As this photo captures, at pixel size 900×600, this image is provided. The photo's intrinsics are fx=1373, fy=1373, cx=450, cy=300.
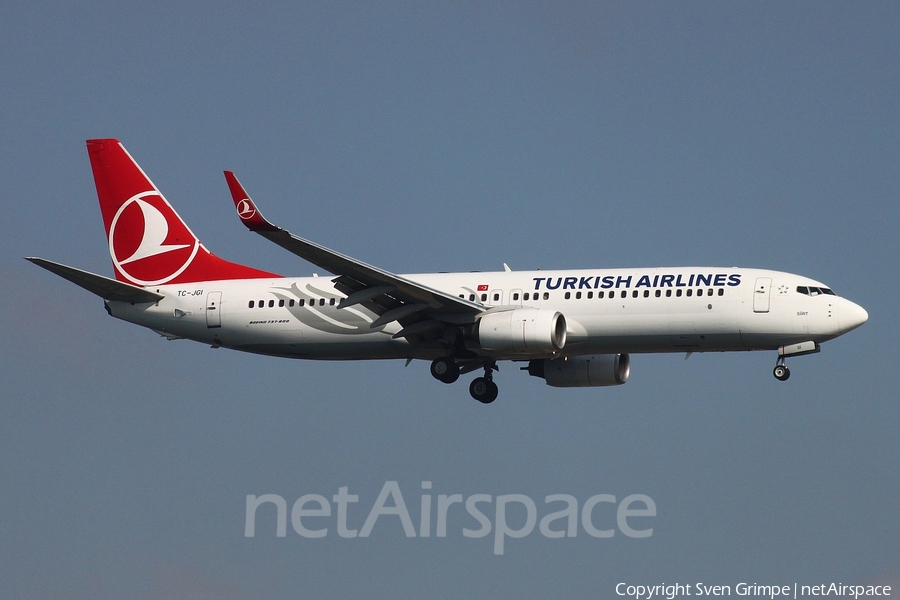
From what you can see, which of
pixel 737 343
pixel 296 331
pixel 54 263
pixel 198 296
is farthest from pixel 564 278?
pixel 54 263

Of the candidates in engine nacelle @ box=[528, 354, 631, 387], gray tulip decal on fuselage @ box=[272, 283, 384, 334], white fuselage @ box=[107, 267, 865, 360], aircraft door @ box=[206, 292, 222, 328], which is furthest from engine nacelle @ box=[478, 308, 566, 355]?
aircraft door @ box=[206, 292, 222, 328]

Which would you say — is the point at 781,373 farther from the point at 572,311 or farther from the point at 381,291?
the point at 381,291

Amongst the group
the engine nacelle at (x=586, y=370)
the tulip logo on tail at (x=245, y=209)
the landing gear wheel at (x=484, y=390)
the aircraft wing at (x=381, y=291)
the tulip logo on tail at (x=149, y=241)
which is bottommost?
the landing gear wheel at (x=484, y=390)

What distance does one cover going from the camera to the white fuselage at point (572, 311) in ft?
147

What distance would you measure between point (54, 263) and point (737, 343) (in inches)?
888

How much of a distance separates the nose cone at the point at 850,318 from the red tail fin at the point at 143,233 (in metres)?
20.8

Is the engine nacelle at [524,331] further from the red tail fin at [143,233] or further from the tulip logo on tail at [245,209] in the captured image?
the red tail fin at [143,233]

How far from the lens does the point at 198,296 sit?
50.5 metres

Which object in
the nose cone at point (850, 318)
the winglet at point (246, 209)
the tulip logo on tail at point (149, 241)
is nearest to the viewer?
the winglet at point (246, 209)

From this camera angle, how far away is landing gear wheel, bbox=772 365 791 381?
45250mm

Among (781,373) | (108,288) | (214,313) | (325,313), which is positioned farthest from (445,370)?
(108,288)

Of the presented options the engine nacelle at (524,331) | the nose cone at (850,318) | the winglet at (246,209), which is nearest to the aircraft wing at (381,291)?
the winglet at (246,209)

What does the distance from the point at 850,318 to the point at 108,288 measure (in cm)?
2603

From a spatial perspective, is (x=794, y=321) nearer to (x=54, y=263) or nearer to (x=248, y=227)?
(x=248, y=227)
